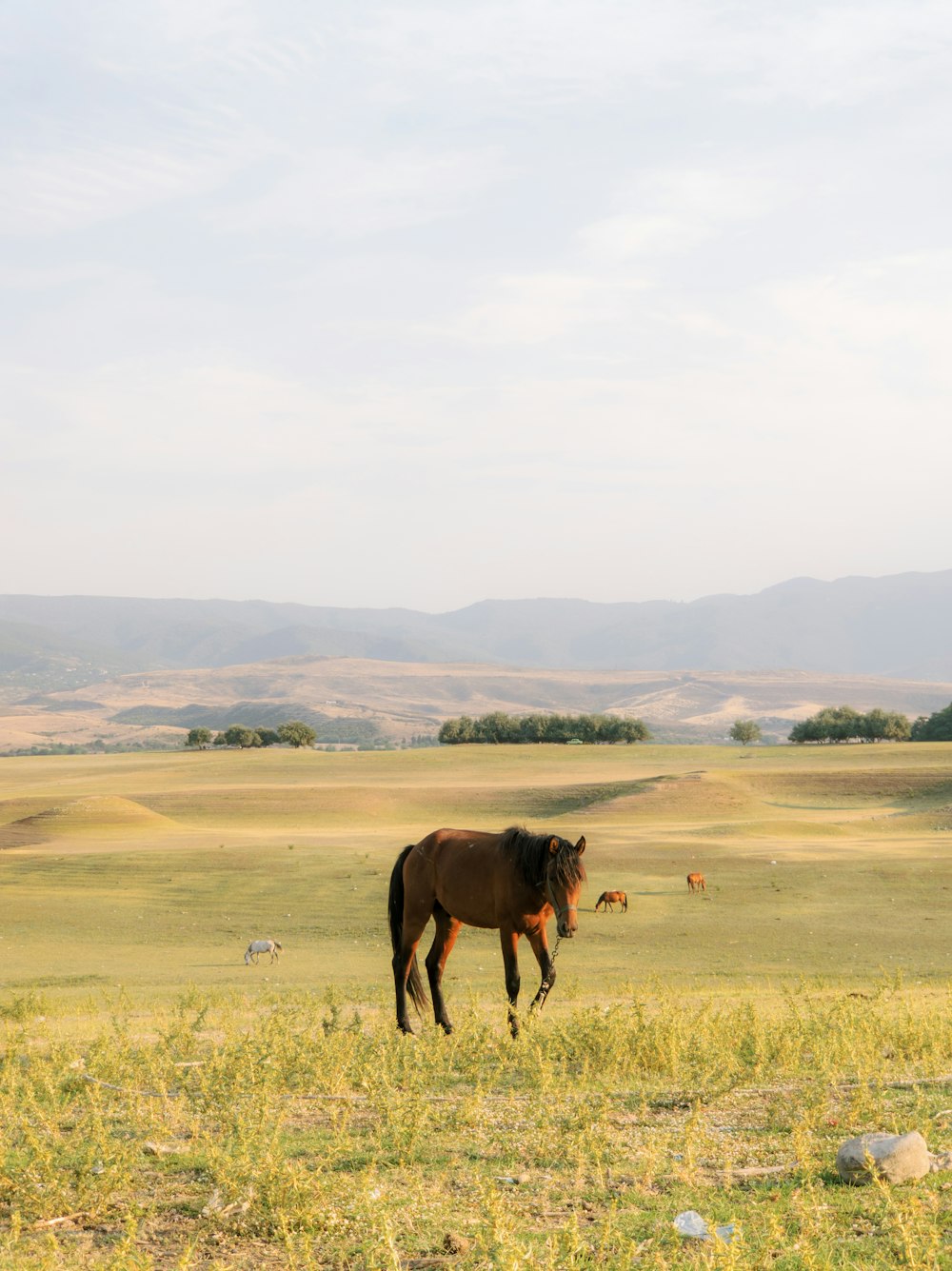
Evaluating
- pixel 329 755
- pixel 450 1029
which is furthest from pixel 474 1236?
pixel 329 755

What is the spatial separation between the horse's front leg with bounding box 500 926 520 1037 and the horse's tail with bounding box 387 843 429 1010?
1.51m

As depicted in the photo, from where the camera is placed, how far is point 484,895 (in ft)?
42.8

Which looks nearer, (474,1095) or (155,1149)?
(155,1149)

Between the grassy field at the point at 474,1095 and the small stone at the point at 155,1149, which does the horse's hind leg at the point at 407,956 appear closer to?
the grassy field at the point at 474,1095

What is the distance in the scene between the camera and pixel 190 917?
3108cm

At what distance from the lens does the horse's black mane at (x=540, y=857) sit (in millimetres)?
12188

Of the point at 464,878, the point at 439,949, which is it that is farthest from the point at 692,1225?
the point at 439,949

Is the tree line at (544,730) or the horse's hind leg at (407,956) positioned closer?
the horse's hind leg at (407,956)

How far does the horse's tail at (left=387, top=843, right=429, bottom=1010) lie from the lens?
45.4ft

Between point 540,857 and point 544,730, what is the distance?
98.1 metres

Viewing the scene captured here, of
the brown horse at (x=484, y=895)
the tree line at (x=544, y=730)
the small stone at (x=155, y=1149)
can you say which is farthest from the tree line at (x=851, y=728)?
the small stone at (x=155, y=1149)

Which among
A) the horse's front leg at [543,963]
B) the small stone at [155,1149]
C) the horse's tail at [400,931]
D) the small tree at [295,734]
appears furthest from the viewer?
the small tree at [295,734]

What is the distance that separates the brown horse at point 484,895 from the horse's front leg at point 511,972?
0.04 ft

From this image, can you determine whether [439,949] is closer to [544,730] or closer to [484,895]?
[484,895]
